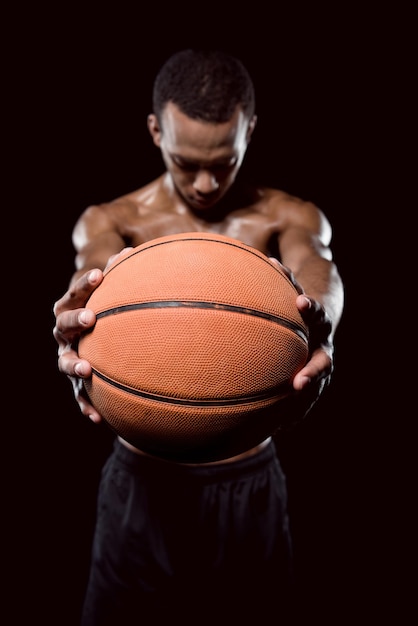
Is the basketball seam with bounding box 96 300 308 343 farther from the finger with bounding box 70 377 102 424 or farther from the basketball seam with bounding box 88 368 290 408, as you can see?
the finger with bounding box 70 377 102 424

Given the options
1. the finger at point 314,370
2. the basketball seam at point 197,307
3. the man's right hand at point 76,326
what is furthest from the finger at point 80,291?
the finger at point 314,370

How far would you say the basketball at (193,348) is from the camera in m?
1.07

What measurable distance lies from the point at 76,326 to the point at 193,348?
0.30 meters

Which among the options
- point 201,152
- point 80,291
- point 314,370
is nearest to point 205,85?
point 201,152

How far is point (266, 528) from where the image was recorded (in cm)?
197

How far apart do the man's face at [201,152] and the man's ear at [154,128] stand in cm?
2

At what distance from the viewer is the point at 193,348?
3.47 feet

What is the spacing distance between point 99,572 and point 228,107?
169 cm

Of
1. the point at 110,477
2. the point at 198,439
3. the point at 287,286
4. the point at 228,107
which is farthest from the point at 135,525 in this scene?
the point at 228,107

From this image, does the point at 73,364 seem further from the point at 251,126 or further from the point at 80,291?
the point at 251,126

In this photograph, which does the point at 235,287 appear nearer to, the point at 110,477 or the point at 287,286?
the point at 287,286

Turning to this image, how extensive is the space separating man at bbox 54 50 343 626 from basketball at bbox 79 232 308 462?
1.97ft

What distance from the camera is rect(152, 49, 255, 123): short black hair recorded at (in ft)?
5.69

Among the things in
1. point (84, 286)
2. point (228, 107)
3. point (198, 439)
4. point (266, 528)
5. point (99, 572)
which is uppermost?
point (228, 107)
